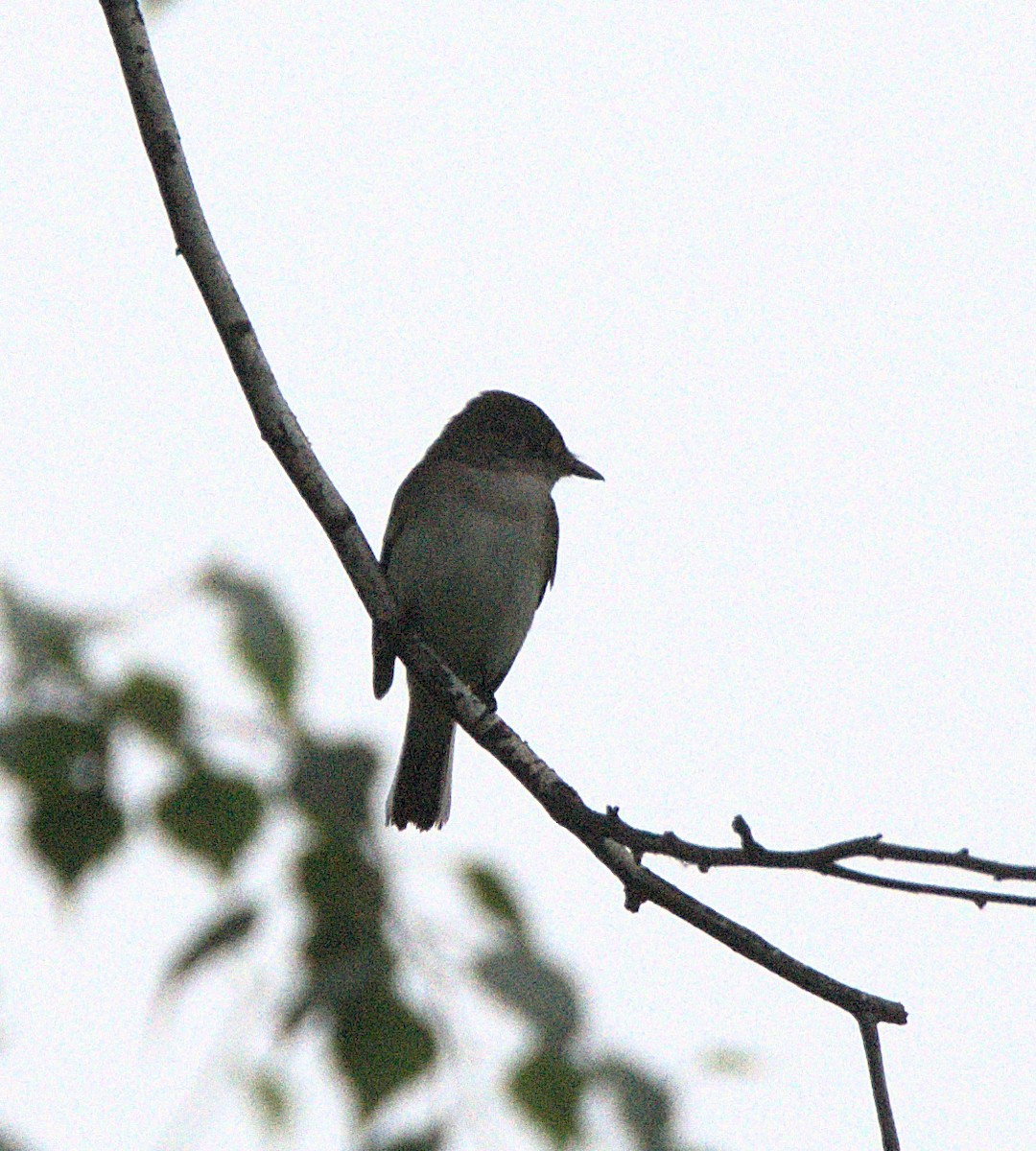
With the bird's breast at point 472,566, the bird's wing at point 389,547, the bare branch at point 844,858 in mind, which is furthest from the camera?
the bird's breast at point 472,566

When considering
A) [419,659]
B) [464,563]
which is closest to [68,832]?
[419,659]

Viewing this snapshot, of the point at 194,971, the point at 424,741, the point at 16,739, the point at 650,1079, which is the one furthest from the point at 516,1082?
the point at 424,741

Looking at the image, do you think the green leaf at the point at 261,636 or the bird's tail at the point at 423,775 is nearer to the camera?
the green leaf at the point at 261,636

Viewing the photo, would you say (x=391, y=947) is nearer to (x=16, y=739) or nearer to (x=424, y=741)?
(x=16, y=739)

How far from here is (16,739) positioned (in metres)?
1.75

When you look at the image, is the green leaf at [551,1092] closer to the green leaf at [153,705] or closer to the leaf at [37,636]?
the green leaf at [153,705]

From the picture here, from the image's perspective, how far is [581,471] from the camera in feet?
27.4

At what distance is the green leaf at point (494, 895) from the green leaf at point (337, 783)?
0.83ft

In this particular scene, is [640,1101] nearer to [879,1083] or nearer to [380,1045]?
[380,1045]

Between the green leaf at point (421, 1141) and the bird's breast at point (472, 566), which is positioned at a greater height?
the bird's breast at point (472, 566)

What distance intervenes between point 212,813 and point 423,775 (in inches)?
233

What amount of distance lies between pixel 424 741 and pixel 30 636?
5.91 m

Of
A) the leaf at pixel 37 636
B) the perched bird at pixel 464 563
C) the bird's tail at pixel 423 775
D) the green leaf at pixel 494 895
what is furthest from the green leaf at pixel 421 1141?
the bird's tail at pixel 423 775

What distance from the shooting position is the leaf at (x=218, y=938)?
5.90ft
